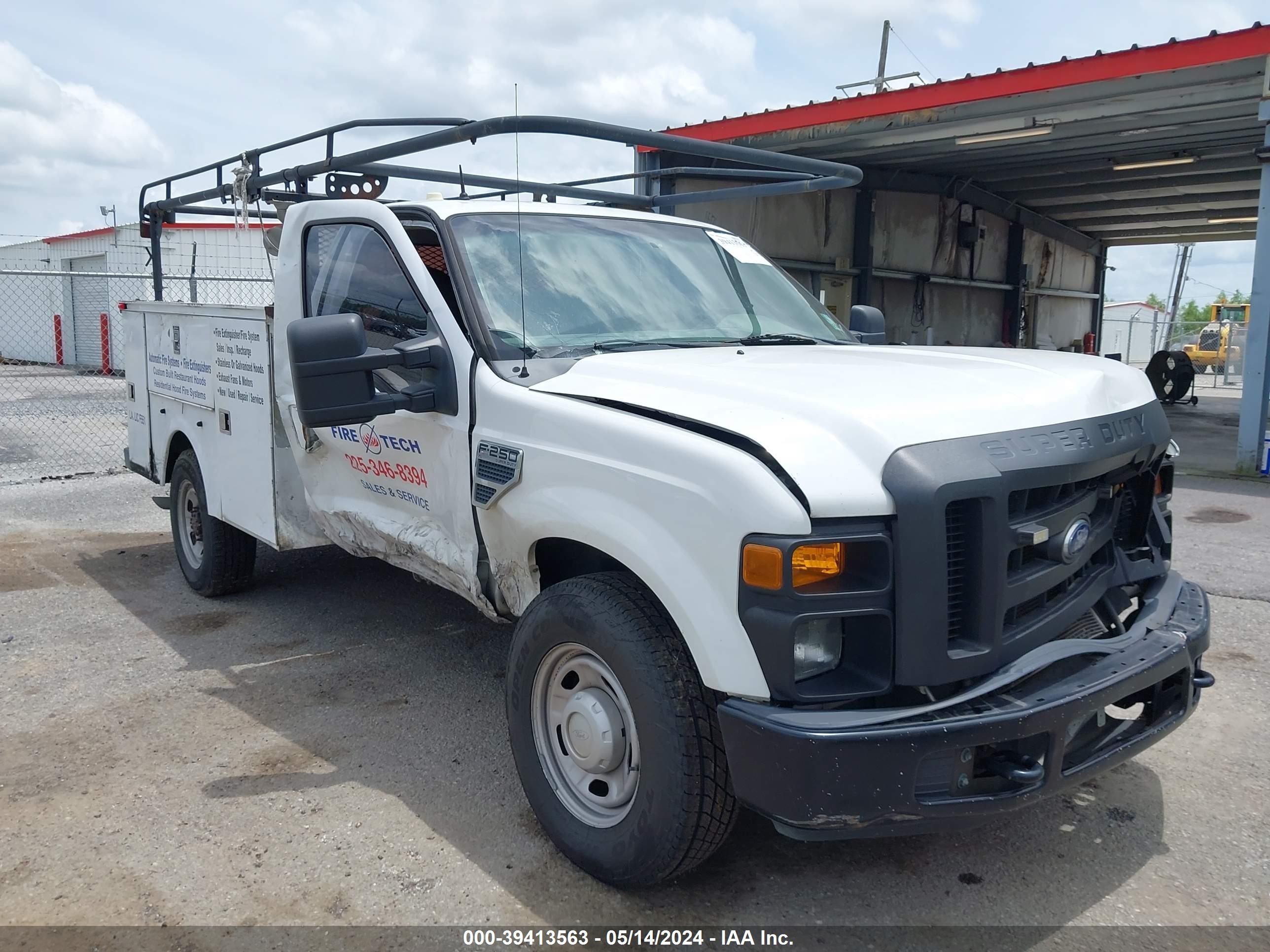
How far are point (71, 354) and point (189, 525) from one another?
2794 centimetres

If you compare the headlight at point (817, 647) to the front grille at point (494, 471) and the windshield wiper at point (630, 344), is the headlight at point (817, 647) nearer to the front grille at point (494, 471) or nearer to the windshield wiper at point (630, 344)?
the front grille at point (494, 471)

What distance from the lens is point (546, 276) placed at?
384 centimetres

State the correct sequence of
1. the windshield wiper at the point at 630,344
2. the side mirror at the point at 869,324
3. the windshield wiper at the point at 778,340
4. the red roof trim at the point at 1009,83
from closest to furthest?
the windshield wiper at the point at 630,344 < the windshield wiper at the point at 778,340 < the side mirror at the point at 869,324 < the red roof trim at the point at 1009,83

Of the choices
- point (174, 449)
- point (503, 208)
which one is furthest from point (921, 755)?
point (174, 449)

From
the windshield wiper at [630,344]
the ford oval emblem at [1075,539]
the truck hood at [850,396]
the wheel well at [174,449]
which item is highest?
the windshield wiper at [630,344]

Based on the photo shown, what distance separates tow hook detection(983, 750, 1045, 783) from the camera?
8.41 feet

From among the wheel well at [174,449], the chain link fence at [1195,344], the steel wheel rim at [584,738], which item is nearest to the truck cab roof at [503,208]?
the steel wheel rim at [584,738]

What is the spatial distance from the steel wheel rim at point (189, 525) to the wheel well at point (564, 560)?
3436 millimetres

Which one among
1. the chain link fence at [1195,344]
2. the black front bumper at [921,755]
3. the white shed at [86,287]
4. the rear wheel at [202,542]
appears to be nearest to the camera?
the black front bumper at [921,755]

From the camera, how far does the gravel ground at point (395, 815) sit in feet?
9.84

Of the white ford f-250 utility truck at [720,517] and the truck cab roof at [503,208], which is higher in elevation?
the truck cab roof at [503,208]

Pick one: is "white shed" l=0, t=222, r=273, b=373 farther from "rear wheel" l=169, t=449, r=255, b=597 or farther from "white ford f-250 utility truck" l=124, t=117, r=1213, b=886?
"white ford f-250 utility truck" l=124, t=117, r=1213, b=886

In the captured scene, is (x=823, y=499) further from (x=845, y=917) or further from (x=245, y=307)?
(x=245, y=307)

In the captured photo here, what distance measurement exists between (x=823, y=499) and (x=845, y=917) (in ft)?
4.33
